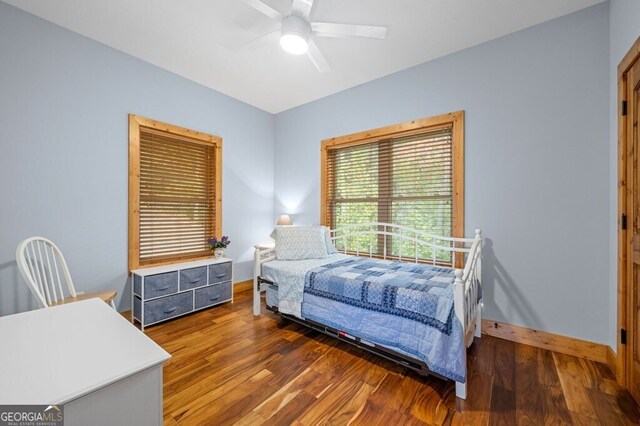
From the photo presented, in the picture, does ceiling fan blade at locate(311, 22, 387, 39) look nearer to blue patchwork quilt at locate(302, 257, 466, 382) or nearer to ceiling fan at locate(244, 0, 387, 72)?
ceiling fan at locate(244, 0, 387, 72)

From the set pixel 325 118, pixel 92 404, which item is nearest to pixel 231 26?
pixel 325 118

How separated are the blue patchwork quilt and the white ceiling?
6.71 ft

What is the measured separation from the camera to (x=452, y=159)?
2613mm

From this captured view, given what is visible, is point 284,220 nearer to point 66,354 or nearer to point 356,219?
point 356,219

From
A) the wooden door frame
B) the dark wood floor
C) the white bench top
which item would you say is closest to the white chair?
the dark wood floor

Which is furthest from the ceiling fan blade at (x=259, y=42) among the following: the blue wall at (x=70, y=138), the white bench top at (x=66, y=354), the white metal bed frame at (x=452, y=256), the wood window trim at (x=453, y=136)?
the white bench top at (x=66, y=354)

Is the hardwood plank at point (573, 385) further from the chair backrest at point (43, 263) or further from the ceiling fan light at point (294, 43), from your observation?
the chair backrest at point (43, 263)

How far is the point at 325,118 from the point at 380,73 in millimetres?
903

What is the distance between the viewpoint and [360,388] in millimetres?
1678

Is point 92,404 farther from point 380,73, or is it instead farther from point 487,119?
point 380,73

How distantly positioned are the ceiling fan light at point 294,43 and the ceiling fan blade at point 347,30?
0.13 metres

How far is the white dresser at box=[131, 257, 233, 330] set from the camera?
8.17ft

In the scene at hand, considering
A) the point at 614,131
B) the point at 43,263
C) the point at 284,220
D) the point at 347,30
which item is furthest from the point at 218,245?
the point at 614,131

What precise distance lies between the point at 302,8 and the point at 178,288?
2705 mm
